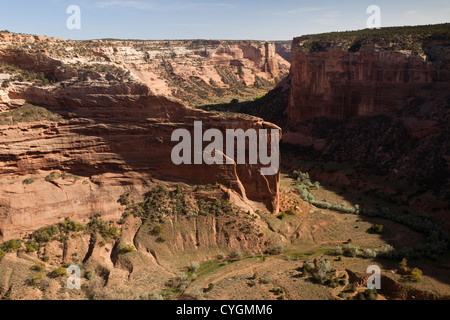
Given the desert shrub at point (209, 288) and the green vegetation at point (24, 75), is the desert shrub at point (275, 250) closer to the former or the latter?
the desert shrub at point (209, 288)

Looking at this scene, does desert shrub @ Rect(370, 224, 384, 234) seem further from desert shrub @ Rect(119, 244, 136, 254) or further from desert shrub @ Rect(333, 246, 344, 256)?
desert shrub @ Rect(119, 244, 136, 254)

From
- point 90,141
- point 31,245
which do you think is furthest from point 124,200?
point 31,245

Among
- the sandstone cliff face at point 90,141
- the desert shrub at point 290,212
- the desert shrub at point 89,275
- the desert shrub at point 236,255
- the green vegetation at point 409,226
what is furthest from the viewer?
the desert shrub at point 290,212

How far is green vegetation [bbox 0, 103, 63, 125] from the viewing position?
1118 inches

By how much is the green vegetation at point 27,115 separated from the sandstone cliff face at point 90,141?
0.36 metres

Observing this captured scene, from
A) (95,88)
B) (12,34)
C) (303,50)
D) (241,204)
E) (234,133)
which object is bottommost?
(241,204)

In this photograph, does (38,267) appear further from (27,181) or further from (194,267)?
(194,267)

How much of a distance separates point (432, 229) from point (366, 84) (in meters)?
29.4

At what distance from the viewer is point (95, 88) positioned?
3084 centimetres

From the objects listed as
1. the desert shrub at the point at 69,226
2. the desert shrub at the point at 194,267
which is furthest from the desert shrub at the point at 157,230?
the desert shrub at the point at 69,226

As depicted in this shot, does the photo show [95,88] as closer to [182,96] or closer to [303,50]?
[303,50]

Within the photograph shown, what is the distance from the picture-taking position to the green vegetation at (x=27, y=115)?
1118 inches

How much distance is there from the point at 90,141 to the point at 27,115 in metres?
5.30

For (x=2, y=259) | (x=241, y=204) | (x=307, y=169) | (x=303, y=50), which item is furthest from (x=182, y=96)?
(x=2, y=259)
